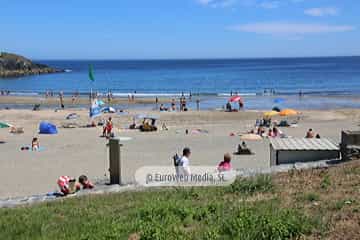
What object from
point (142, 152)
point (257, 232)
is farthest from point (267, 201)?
point (142, 152)

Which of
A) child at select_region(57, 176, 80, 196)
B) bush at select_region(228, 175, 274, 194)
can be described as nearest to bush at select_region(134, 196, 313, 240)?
bush at select_region(228, 175, 274, 194)

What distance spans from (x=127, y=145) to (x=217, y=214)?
60.1 feet

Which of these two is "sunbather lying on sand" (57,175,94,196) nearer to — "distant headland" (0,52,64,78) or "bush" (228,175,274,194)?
"bush" (228,175,274,194)

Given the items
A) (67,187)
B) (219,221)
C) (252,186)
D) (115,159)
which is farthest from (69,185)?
(219,221)

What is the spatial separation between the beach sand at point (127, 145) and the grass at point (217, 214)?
245 inches

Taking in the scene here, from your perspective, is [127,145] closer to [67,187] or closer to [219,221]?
[67,187]

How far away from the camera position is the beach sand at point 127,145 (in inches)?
668

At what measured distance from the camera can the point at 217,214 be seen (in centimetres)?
600

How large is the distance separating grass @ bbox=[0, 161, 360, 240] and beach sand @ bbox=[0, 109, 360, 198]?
20.4 feet

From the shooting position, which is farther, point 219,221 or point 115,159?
point 115,159

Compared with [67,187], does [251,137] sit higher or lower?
lower

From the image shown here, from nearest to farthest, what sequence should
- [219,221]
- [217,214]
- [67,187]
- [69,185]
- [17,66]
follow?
[219,221] < [217,214] < [67,187] < [69,185] < [17,66]

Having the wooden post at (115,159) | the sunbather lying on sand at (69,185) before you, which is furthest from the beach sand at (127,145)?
the wooden post at (115,159)

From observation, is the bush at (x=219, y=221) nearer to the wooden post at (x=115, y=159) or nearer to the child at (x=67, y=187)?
the child at (x=67, y=187)
